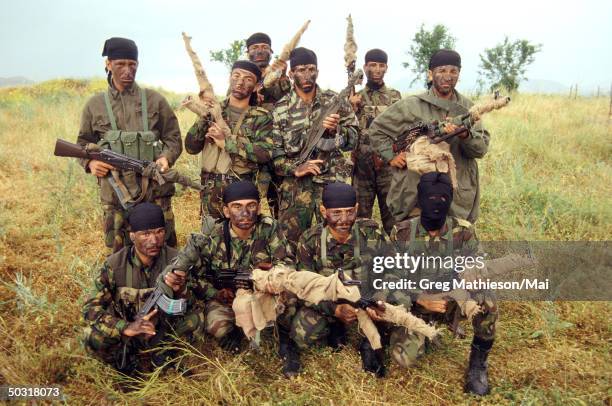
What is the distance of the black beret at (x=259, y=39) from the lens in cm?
527

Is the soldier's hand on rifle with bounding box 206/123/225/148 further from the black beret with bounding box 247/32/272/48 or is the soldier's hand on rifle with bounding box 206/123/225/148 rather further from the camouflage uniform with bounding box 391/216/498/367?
the camouflage uniform with bounding box 391/216/498/367

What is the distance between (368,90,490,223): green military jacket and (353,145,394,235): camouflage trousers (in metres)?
0.96

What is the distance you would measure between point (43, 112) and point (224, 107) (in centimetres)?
943

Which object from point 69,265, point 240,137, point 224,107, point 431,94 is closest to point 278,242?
point 240,137

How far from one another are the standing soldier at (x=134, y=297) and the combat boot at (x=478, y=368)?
1.98 metres

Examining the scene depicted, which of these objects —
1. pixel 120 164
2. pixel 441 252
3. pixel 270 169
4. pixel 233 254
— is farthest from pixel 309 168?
pixel 120 164

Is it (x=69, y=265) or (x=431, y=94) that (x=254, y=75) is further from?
(x=69, y=265)

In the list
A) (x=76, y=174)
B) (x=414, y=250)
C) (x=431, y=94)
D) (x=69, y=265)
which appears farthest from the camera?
(x=76, y=174)

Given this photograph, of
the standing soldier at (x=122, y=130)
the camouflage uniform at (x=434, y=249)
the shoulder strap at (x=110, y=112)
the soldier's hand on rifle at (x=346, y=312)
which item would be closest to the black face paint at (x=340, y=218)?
the camouflage uniform at (x=434, y=249)

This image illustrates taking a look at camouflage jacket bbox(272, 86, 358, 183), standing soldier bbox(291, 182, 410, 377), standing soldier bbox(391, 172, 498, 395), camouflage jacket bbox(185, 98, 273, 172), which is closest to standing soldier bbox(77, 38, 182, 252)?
camouflage jacket bbox(185, 98, 273, 172)

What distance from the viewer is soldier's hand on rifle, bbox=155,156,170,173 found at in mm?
4289

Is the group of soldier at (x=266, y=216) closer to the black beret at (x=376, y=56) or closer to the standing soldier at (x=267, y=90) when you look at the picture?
the standing soldier at (x=267, y=90)

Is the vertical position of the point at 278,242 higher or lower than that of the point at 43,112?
lower

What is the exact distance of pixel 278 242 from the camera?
3883mm
